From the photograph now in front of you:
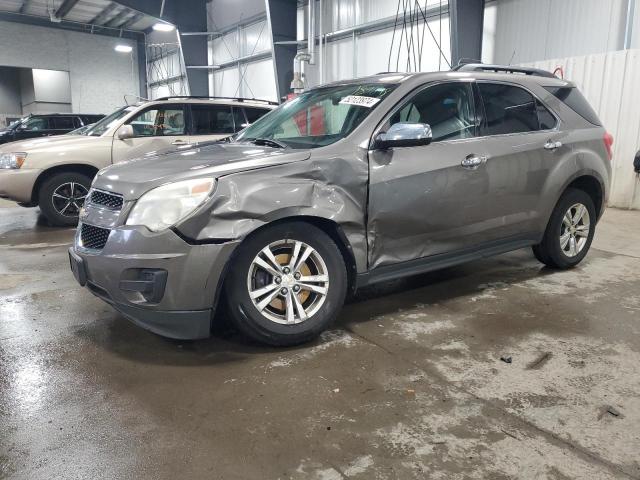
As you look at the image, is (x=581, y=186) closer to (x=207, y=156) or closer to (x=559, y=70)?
(x=207, y=156)

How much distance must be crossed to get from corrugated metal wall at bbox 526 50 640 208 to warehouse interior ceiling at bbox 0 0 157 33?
1648 cm

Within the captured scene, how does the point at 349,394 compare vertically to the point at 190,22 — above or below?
below

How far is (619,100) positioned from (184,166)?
7427mm

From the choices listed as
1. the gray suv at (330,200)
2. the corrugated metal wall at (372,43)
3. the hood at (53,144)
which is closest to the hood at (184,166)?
the gray suv at (330,200)

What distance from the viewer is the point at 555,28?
877cm

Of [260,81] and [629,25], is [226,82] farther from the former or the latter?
[629,25]

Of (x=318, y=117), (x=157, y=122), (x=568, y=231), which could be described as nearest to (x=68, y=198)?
(x=157, y=122)

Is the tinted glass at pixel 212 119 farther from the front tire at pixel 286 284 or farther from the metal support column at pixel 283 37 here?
the metal support column at pixel 283 37

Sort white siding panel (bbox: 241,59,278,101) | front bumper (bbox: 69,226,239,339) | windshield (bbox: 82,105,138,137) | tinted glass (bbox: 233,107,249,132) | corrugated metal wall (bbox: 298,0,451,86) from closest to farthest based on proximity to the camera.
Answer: front bumper (bbox: 69,226,239,339) < windshield (bbox: 82,105,138,137) < tinted glass (bbox: 233,107,249,132) < corrugated metal wall (bbox: 298,0,451,86) < white siding panel (bbox: 241,59,278,101)

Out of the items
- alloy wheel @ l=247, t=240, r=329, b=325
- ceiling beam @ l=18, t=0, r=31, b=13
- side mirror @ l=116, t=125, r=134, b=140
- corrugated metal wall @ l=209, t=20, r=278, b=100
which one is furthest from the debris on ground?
ceiling beam @ l=18, t=0, r=31, b=13

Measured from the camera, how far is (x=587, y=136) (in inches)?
166

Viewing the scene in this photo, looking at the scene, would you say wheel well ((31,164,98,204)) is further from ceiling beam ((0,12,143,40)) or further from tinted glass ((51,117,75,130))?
ceiling beam ((0,12,143,40))

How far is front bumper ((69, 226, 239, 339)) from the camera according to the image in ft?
8.42

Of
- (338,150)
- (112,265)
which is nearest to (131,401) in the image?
(112,265)
